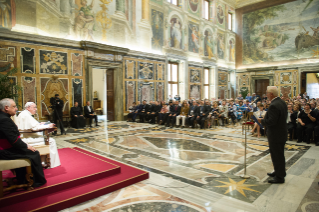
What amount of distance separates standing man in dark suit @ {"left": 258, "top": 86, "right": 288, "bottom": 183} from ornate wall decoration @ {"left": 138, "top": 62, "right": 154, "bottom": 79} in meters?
9.76

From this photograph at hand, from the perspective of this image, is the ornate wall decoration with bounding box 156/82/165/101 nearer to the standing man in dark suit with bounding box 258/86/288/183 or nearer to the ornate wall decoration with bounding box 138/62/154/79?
the ornate wall decoration with bounding box 138/62/154/79

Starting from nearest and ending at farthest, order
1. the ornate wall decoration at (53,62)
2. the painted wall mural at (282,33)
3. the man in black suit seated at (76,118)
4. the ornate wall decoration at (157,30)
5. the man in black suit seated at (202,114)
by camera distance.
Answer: the ornate wall decoration at (53,62), the man in black suit seated at (202,114), the man in black suit seated at (76,118), the ornate wall decoration at (157,30), the painted wall mural at (282,33)

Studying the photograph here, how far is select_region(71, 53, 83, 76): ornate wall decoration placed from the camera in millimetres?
9883

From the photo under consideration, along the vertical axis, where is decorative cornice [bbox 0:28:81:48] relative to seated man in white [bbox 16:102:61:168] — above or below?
above

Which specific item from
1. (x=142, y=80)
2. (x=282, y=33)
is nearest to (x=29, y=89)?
(x=142, y=80)

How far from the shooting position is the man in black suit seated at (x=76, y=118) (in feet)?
31.0

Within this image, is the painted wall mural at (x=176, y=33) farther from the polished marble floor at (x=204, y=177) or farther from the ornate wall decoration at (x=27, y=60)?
the polished marble floor at (x=204, y=177)

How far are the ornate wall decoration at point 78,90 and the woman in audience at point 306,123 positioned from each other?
9.02m

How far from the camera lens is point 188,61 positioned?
15.9 metres

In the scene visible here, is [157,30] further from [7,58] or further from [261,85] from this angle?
[261,85]

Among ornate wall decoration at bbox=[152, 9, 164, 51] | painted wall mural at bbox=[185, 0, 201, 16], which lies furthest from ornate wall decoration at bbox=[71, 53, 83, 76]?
painted wall mural at bbox=[185, 0, 201, 16]

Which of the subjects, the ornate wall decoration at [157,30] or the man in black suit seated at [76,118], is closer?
the man in black suit seated at [76,118]

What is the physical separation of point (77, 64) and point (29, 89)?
7.82ft

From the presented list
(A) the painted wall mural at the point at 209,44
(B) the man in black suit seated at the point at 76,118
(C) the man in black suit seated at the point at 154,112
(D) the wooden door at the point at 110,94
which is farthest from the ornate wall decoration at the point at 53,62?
(A) the painted wall mural at the point at 209,44
